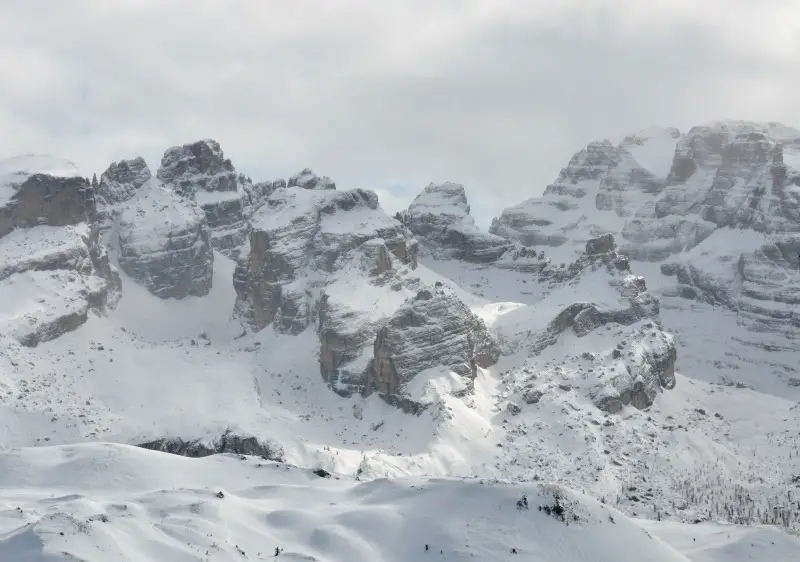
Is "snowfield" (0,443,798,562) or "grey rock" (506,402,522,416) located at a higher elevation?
"snowfield" (0,443,798,562)

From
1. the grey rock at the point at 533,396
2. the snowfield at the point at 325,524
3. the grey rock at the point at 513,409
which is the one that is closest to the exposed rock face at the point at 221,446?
the grey rock at the point at 513,409

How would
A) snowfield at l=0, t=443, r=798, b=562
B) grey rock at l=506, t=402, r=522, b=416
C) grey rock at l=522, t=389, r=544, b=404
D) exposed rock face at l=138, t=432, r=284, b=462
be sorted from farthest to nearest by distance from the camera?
grey rock at l=522, t=389, r=544, b=404, grey rock at l=506, t=402, r=522, b=416, exposed rock face at l=138, t=432, r=284, b=462, snowfield at l=0, t=443, r=798, b=562

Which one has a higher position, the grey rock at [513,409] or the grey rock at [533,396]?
the grey rock at [533,396]

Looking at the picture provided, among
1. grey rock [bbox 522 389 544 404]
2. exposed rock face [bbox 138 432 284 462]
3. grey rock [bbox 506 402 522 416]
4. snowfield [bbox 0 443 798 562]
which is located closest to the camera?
snowfield [bbox 0 443 798 562]

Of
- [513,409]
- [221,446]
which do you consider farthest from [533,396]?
[221,446]

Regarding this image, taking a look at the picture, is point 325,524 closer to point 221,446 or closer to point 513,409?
point 221,446

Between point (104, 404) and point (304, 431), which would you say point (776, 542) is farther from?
point (104, 404)

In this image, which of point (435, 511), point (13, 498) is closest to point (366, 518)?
point (435, 511)

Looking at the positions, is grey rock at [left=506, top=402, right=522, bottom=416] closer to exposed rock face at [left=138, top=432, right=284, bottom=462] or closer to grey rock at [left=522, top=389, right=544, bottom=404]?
grey rock at [left=522, top=389, right=544, bottom=404]

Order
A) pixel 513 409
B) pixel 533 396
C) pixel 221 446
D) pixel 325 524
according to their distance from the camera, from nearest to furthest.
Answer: pixel 325 524
pixel 221 446
pixel 513 409
pixel 533 396

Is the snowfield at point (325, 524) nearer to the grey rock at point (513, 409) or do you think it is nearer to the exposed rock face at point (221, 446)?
the exposed rock face at point (221, 446)

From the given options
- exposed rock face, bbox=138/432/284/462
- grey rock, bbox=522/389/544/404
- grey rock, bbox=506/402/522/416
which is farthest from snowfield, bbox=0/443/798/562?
grey rock, bbox=522/389/544/404

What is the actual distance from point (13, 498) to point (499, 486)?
49871 mm

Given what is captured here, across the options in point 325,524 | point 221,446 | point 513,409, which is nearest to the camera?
point 325,524
